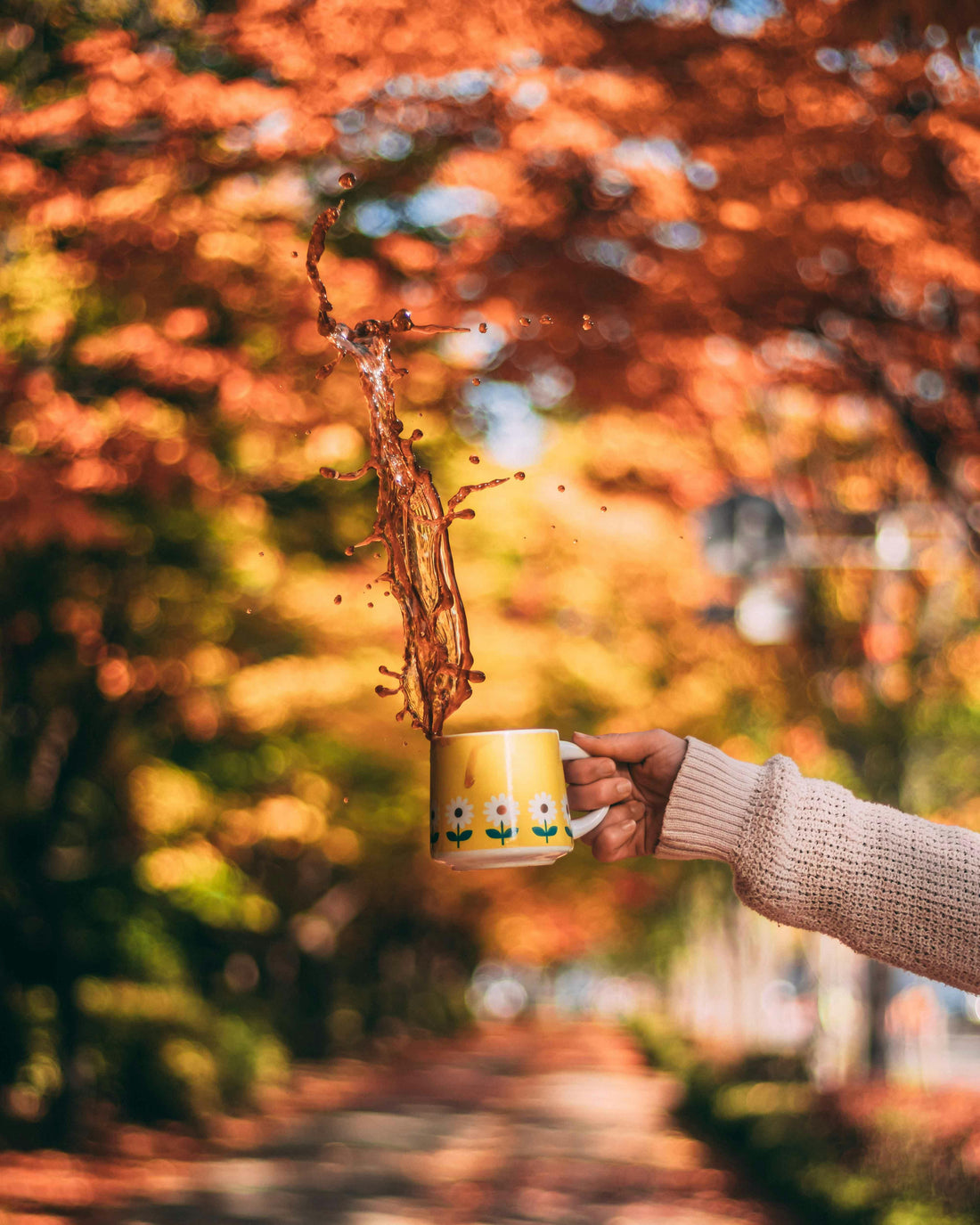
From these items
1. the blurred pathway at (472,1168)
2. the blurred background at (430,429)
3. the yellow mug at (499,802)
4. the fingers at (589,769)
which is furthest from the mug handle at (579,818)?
the blurred pathway at (472,1168)

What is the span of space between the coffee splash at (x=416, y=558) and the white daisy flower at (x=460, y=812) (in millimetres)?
270

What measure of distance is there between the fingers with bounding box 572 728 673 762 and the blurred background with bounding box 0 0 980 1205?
3.47 metres

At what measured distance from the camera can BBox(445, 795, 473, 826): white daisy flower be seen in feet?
8.14

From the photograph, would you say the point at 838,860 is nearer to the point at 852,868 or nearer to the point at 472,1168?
the point at 852,868

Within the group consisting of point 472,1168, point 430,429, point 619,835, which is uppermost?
point 619,835

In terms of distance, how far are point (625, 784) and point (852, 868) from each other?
0.46 meters

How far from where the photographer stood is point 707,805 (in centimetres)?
270

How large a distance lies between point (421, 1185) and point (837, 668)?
533 centimetres

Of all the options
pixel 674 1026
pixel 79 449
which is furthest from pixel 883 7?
pixel 674 1026

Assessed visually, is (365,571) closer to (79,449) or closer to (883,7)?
(79,449)

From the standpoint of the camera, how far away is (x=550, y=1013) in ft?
202

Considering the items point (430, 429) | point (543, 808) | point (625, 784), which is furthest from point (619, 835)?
point (430, 429)

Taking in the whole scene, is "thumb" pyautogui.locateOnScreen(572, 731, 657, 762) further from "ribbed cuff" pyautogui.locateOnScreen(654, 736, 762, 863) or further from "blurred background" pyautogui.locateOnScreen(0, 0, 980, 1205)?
"blurred background" pyautogui.locateOnScreen(0, 0, 980, 1205)

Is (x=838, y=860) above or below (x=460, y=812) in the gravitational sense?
below
